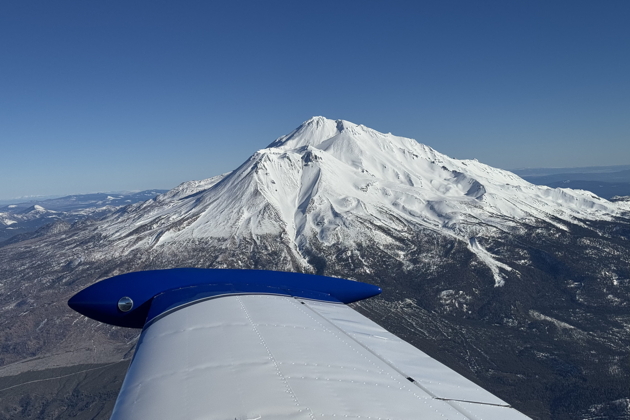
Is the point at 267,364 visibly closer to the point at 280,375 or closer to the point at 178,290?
the point at 280,375

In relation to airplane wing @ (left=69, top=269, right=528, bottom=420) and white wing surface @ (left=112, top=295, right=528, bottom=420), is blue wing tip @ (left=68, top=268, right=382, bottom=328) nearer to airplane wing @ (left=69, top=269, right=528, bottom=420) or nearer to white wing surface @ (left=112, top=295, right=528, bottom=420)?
airplane wing @ (left=69, top=269, right=528, bottom=420)

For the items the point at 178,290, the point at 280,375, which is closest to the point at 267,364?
the point at 280,375

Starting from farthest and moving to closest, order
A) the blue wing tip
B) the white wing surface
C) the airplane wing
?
the blue wing tip, the airplane wing, the white wing surface

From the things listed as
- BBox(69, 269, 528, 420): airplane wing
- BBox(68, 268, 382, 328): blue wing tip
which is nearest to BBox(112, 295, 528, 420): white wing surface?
BBox(69, 269, 528, 420): airplane wing

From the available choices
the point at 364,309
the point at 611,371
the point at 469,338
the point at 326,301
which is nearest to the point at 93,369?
the point at 364,309

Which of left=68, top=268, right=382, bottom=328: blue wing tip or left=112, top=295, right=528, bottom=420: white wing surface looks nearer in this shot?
left=112, top=295, right=528, bottom=420: white wing surface

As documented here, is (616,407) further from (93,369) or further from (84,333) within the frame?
(84,333)

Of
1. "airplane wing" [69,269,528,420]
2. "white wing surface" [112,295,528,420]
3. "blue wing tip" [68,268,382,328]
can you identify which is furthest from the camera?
"blue wing tip" [68,268,382,328]
